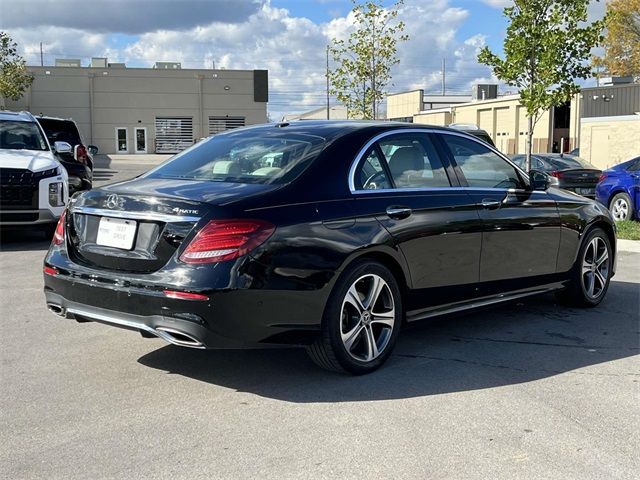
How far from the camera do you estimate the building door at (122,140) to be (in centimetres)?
5553

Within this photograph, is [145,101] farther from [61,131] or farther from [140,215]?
[140,215]

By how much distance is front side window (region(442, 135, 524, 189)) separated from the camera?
18.5ft

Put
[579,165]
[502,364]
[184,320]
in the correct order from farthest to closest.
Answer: [579,165] < [502,364] < [184,320]

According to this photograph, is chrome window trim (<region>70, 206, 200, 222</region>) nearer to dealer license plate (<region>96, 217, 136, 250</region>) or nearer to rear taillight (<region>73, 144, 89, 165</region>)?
dealer license plate (<region>96, 217, 136, 250</region>)

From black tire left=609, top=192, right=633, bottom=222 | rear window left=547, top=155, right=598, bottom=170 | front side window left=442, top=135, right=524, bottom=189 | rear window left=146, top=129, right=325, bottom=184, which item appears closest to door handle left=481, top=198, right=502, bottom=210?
front side window left=442, top=135, right=524, bottom=189

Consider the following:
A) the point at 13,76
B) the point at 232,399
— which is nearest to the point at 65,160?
the point at 232,399

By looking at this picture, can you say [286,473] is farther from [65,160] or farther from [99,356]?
[65,160]

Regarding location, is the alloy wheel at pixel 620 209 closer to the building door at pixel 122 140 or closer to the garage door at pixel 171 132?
the garage door at pixel 171 132

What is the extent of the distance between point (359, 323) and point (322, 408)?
27.4 inches

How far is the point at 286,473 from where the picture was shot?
3.33 m

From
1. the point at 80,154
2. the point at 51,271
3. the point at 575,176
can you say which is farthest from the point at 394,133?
the point at 575,176

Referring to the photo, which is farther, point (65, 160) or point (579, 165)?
point (579, 165)

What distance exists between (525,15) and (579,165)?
622cm

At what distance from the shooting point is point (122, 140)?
55812mm
